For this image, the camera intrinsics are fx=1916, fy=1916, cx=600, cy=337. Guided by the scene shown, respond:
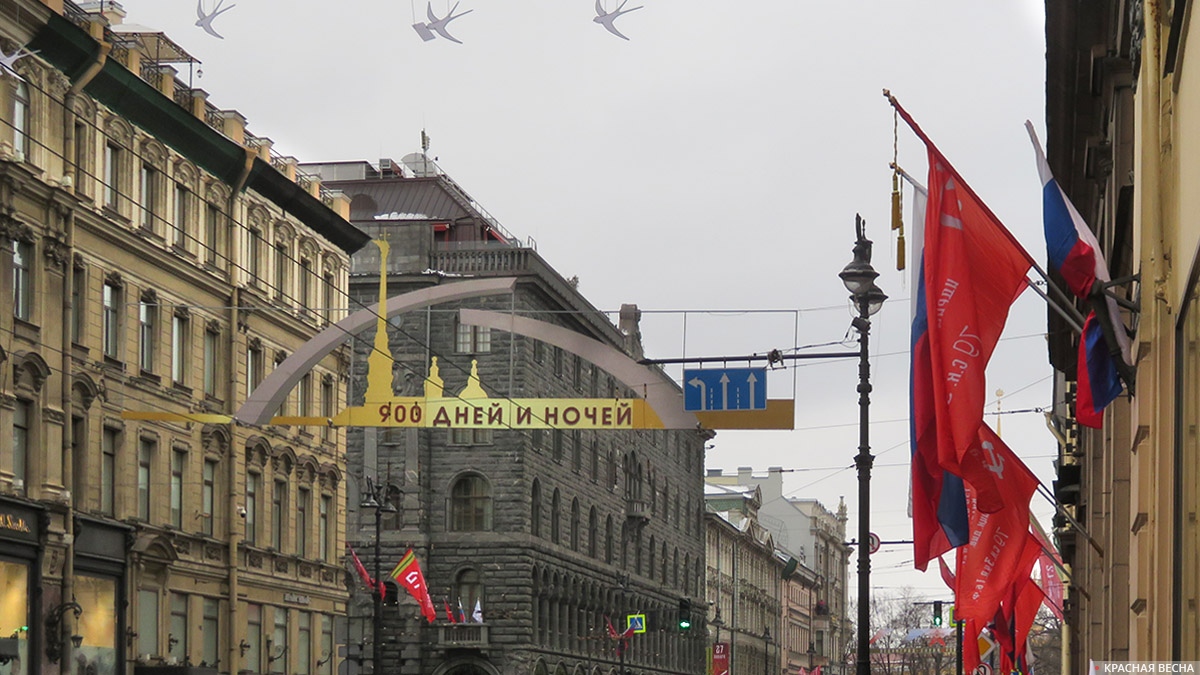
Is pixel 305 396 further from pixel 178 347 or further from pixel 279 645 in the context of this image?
pixel 178 347

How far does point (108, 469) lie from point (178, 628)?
4987 mm

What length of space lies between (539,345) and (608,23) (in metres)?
54.5

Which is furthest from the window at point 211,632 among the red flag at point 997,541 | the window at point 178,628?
the red flag at point 997,541

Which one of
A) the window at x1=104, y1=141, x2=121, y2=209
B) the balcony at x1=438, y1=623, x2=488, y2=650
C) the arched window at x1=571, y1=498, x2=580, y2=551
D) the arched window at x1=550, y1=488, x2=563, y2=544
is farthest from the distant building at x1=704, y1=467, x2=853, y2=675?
the window at x1=104, y1=141, x2=121, y2=209

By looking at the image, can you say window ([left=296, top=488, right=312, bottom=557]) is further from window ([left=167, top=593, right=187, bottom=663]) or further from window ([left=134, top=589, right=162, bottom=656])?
window ([left=134, top=589, right=162, bottom=656])

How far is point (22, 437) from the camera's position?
111 feet

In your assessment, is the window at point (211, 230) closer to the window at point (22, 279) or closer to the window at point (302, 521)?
the window at point (302, 521)

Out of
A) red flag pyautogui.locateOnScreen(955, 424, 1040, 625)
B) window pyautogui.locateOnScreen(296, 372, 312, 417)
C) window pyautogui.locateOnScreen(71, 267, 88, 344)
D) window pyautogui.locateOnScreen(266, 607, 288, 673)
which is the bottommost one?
window pyautogui.locateOnScreen(266, 607, 288, 673)

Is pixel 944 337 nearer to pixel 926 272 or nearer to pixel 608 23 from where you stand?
pixel 926 272

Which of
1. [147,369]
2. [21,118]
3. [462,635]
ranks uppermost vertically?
[21,118]

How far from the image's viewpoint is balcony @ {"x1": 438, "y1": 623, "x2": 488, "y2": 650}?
70250 millimetres

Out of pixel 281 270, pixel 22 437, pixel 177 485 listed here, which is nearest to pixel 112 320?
pixel 22 437

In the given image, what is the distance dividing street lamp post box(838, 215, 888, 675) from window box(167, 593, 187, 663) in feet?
66.9

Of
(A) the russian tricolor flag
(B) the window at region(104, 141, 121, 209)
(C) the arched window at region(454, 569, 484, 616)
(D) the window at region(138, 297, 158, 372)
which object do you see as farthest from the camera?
(C) the arched window at region(454, 569, 484, 616)
